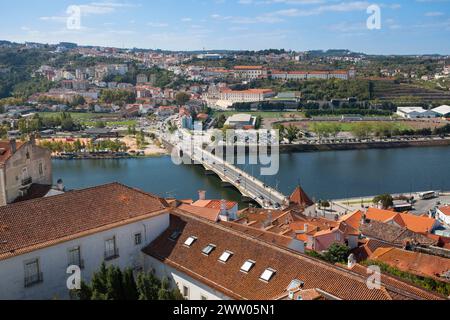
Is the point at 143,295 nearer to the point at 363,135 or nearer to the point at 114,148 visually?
the point at 114,148

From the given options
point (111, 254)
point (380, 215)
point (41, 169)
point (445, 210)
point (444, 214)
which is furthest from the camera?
point (445, 210)

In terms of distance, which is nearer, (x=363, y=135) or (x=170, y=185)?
(x=170, y=185)

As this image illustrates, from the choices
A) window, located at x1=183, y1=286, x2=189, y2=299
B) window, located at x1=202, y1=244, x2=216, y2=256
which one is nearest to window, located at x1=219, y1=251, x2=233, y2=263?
window, located at x1=202, y1=244, x2=216, y2=256

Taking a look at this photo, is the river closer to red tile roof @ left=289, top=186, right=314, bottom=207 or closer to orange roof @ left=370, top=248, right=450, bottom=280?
red tile roof @ left=289, top=186, right=314, bottom=207

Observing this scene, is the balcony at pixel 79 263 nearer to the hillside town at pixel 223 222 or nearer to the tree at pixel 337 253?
the hillside town at pixel 223 222

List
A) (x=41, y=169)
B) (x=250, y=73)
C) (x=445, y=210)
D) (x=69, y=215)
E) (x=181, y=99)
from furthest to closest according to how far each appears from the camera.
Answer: (x=250, y=73), (x=181, y=99), (x=445, y=210), (x=41, y=169), (x=69, y=215)

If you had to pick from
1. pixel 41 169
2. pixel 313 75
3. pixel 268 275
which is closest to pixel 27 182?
pixel 41 169

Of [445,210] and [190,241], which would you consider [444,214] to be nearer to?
[445,210]
